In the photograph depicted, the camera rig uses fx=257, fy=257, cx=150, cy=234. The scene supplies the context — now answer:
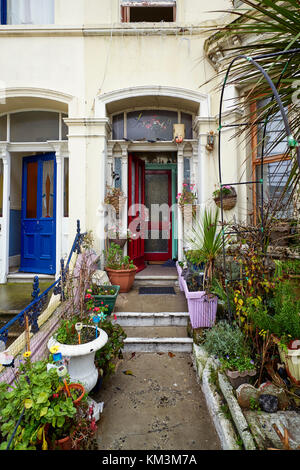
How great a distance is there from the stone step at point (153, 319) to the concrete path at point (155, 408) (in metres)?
0.51

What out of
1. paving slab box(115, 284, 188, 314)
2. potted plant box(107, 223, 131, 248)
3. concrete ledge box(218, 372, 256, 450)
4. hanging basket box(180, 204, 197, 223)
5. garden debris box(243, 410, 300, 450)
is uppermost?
hanging basket box(180, 204, 197, 223)

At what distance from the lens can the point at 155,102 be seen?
5.04 m

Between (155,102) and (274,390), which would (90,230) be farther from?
(274,390)

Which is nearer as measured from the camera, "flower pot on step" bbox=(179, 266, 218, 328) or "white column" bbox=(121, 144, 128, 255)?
"flower pot on step" bbox=(179, 266, 218, 328)

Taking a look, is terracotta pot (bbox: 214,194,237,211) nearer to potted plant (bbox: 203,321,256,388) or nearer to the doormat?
the doormat

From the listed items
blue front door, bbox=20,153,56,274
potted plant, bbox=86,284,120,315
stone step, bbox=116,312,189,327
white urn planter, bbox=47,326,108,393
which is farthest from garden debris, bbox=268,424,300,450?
blue front door, bbox=20,153,56,274

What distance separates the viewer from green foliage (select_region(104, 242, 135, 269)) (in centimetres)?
441

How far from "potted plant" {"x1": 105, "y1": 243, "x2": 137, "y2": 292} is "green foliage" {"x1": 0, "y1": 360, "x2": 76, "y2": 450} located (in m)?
2.51

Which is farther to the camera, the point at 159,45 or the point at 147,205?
the point at 147,205

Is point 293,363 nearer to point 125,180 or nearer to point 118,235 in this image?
point 118,235

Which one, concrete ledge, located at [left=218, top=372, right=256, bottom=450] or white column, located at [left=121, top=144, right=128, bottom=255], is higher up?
white column, located at [left=121, top=144, right=128, bottom=255]
